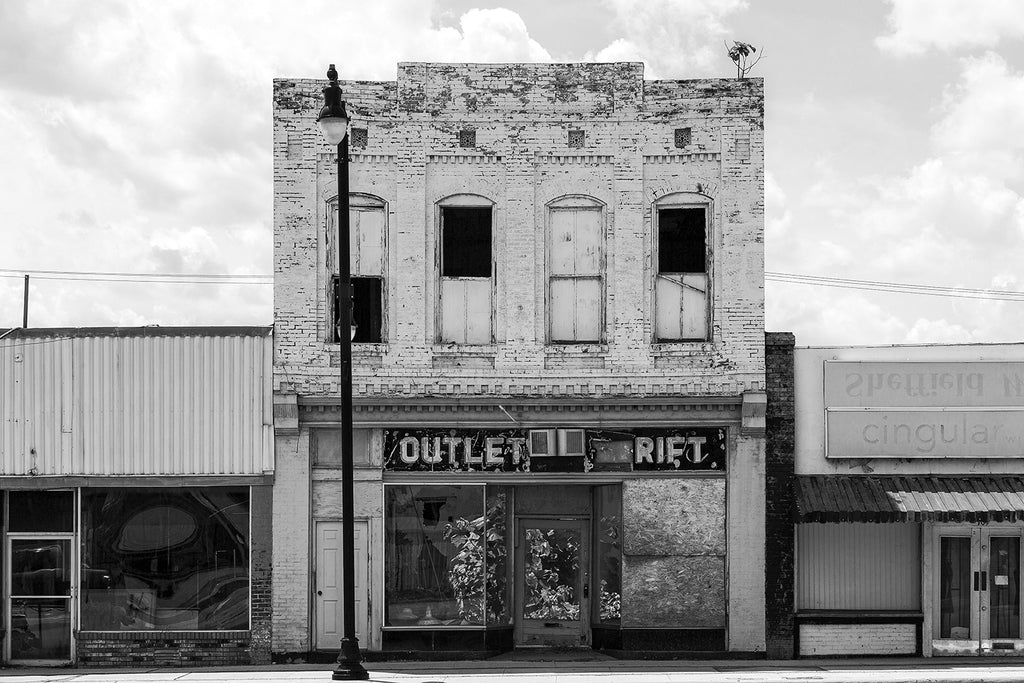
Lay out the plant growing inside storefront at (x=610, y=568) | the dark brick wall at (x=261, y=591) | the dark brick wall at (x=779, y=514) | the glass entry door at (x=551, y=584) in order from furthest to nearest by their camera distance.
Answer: the glass entry door at (x=551, y=584), the plant growing inside storefront at (x=610, y=568), the dark brick wall at (x=779, y=514), the dark brick wall at (x=261, y=591)

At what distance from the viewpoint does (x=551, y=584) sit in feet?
62.4

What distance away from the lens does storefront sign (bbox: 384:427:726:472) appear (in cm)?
1839

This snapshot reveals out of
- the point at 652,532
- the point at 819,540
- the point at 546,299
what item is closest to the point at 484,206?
the point at 546,299

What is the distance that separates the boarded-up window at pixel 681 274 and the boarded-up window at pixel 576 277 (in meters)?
0.92

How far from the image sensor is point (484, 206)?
18.7m

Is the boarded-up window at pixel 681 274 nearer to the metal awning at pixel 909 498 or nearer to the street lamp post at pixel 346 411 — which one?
the metal awning at pixel 909 498

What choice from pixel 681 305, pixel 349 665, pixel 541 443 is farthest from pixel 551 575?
pixel 681 305

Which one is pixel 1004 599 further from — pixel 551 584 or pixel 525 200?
pixel 525 200

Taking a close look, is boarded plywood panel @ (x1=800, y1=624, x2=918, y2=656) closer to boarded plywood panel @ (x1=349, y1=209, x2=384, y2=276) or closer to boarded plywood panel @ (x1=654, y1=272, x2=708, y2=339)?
boarded plywood panel @ (x1=654, y1=272, x2=708, y2=339)

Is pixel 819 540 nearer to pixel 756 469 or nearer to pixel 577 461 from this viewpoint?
pixel 756 469

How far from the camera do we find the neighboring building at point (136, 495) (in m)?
18.3

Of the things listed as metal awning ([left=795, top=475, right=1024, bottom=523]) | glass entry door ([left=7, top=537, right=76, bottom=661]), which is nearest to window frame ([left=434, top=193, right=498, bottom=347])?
metal awning ([left=795, top=475, right=1024, bottom=523])

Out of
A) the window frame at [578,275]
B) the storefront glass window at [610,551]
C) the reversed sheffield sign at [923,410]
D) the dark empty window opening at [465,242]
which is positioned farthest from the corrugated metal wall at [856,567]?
the dark empty window opening at [465,242]

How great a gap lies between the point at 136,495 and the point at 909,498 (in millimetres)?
11373
